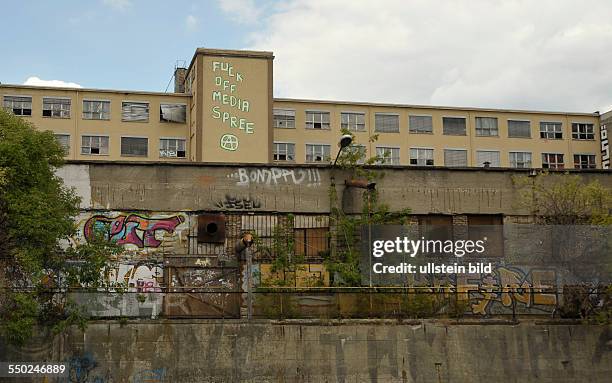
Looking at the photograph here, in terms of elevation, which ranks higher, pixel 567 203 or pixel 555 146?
pixel 555 146

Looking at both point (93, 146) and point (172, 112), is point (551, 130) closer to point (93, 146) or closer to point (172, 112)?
Result: point (172, 112)

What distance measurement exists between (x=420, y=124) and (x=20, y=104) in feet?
109

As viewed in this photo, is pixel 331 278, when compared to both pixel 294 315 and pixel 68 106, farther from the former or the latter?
pixel 68 106

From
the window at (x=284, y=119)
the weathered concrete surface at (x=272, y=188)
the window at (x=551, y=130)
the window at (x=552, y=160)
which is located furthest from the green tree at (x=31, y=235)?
the window at (x=551, y=130)

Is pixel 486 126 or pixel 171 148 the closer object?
pixel 171 148

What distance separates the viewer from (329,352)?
21.8m

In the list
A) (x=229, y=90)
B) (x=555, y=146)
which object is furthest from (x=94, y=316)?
(x=555, y=146)

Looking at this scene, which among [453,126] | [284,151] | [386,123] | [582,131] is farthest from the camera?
[582,131]

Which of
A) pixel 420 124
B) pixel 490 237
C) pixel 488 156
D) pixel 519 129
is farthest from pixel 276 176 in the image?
pixel 519 129

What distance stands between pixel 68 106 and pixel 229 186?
116 ft

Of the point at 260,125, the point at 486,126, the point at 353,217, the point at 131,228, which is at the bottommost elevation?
the point at 131,228

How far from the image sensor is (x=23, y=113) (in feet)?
185

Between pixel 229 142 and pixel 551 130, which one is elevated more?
pixel 551 130

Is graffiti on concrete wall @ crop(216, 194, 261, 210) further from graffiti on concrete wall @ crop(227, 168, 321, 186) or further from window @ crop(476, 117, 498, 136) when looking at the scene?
window @ crop(476, 117, 498, 136)
